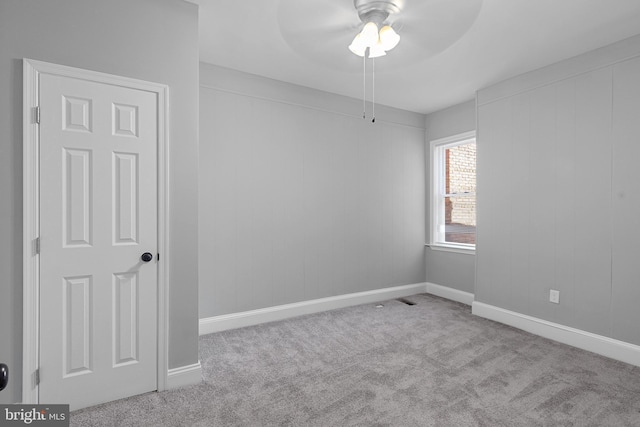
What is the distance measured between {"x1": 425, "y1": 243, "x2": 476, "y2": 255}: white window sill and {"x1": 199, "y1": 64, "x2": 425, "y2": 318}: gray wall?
216mm

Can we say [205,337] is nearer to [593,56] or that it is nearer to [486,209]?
[486,209]

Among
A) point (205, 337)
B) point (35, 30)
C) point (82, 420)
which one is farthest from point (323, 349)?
point (35, 30)

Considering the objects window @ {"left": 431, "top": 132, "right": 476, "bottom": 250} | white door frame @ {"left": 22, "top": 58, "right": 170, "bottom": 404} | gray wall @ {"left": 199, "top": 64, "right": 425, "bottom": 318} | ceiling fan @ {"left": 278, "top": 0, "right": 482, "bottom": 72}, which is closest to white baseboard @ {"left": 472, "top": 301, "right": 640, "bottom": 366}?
window @ {"left": 431, "top": 132, "right": 476, "bottom": 250}

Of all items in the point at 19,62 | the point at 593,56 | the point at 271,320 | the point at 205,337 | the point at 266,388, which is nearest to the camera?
the point at 19,62

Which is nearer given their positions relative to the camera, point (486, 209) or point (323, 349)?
point (323, 349)

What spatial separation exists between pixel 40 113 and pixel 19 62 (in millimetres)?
294

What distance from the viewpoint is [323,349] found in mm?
2953

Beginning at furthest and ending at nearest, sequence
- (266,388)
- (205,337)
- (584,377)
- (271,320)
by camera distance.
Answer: (271,320)
(205,337)
(584,377)
(266,388)

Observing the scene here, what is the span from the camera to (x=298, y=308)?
151 inches

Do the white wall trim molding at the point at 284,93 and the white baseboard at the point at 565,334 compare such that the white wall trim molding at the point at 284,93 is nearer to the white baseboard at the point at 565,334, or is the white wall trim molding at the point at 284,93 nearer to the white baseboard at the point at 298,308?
the white baseboard at the point at 298,308

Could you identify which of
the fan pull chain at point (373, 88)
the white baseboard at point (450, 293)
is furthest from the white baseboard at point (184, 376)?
the white baseboard at point (450, 293)

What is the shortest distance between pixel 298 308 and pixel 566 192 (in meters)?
3.00

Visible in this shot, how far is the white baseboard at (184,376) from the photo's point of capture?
7.48ft

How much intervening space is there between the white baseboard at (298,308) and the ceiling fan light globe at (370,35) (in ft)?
9.16
